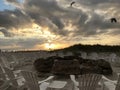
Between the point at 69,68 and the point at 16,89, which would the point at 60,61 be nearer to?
the point at 69,68

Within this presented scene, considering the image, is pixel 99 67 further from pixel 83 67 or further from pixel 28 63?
pixel 28 63

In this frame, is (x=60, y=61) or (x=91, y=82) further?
(x=60, y=61)

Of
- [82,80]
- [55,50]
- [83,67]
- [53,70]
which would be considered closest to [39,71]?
[53,70]

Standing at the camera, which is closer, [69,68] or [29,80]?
[29,80]

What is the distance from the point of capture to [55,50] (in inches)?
757

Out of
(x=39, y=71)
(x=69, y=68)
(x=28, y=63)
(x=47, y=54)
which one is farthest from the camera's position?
(x=47, y=54)

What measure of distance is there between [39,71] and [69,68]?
1604 millimetres

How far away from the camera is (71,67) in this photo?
35.0 feet

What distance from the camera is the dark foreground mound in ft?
34.9

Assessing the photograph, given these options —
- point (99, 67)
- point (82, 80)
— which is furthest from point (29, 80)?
point (99, 67)

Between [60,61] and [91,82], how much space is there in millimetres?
5278

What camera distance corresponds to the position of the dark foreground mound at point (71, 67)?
10.6 m

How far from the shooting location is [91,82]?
228 inches

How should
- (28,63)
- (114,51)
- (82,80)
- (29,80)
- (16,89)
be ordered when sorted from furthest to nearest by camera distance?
(114,51) → (28,63) → (16,89) → (29,80) → (82,80)
